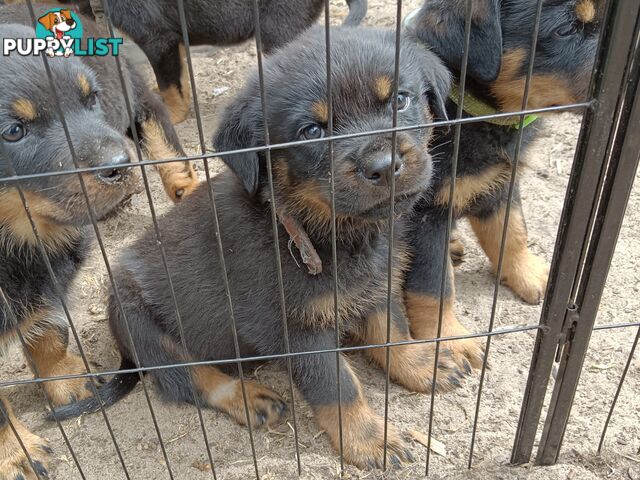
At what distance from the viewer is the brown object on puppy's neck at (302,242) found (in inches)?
93.2

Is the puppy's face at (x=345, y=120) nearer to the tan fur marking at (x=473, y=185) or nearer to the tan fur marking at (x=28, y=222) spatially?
the tan fur marking at (x=473, y=185)

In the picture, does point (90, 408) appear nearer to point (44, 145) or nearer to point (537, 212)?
point (44, 145)

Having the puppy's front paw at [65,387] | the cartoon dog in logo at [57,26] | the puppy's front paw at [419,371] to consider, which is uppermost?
the cartoon dog in logo at [57,26]

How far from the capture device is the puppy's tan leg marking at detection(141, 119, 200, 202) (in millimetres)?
4055

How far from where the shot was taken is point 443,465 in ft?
8.68

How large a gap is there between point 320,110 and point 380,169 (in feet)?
0.95

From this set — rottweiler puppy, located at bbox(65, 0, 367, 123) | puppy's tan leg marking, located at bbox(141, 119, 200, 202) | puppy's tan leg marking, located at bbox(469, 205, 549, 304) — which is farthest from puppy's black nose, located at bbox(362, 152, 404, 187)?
rottweiler puppy, located at bbox(65, 0, 367, 123)

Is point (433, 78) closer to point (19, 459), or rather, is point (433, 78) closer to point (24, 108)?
point (24, 108)

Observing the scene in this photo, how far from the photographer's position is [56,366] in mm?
3055

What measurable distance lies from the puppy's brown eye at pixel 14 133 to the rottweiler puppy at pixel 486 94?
4.83 feet

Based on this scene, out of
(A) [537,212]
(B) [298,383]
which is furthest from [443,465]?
(A) [537,212]

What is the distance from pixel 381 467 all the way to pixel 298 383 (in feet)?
1.47

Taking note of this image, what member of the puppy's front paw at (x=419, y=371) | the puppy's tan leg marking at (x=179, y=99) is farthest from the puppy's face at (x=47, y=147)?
the puppy's tan leg marking at (x=179, y=99)

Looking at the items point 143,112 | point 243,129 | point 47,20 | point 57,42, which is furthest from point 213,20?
point 243,129
